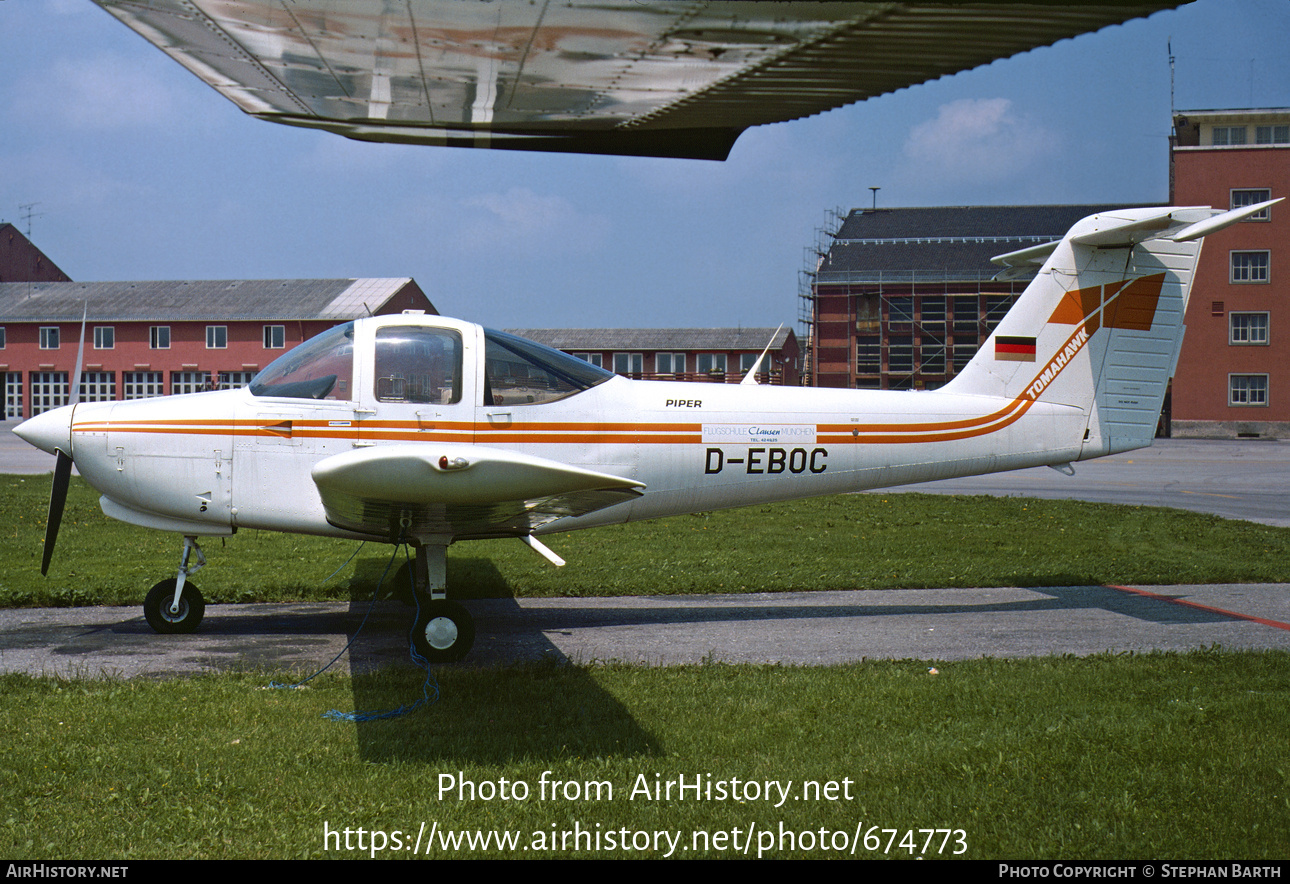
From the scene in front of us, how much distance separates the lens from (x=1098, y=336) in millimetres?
8242

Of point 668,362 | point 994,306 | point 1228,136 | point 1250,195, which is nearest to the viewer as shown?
point 1250,195

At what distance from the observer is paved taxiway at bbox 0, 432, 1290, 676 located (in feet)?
21.0

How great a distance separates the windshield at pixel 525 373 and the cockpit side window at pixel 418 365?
0.23m

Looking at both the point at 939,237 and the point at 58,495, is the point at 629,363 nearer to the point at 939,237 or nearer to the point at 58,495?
the point at 939,237

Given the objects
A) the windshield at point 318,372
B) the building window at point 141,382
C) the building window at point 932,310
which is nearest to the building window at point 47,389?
the building window at point 141,382

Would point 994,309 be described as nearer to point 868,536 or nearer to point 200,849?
point 868,536

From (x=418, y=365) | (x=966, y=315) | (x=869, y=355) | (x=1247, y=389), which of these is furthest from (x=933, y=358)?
(x=418, y=365)

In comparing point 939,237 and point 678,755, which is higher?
point 939,237

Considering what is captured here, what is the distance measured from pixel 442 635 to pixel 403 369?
182 cm

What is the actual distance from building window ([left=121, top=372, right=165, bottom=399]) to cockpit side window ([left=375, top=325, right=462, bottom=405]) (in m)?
42.3

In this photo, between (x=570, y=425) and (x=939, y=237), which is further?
(x=939, y=237)

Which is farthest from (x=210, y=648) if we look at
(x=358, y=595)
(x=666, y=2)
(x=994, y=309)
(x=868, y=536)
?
(x=994, y=309)

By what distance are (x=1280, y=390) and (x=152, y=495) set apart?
46182 millimetres

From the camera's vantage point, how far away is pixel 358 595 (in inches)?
336
